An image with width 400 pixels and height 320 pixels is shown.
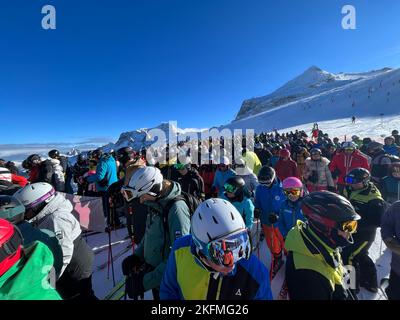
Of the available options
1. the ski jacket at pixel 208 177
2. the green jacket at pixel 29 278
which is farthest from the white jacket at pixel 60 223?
the ski jacket at pixel 208 177

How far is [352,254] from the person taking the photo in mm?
3572

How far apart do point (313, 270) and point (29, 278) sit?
1.96 meters

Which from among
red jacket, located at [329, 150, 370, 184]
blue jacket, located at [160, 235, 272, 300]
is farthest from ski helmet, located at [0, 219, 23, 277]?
red jacket, located at [329, 150, 370, 184]

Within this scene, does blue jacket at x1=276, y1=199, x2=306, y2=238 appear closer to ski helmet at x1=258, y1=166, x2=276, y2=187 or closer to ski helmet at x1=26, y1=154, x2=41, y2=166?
ski helmet at x1=258, y1=166, x2=276, y2=187

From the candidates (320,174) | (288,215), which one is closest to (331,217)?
(288,215)

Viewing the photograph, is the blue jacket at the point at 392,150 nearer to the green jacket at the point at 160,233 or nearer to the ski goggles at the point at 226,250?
the green jacket at the point at 160,233

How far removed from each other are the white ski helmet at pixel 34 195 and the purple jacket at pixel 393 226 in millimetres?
4084

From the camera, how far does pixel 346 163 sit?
6570mm

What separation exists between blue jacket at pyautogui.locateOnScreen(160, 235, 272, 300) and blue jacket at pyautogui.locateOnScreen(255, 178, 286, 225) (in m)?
2.93

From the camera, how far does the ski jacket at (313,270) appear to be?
1.78m

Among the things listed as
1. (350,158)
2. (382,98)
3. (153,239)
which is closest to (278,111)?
(382,98)
